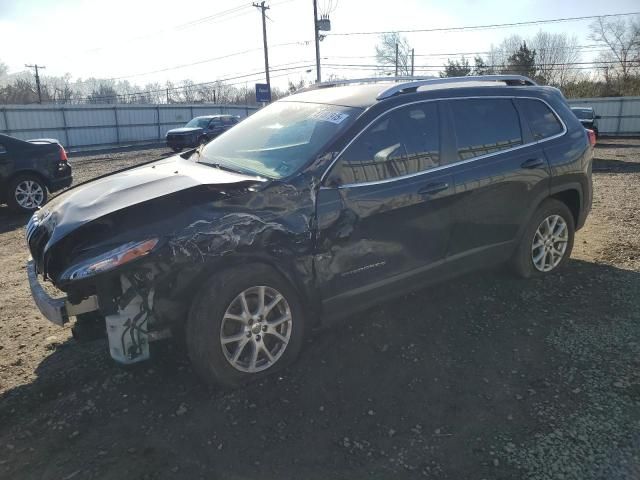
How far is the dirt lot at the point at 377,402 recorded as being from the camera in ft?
8.71

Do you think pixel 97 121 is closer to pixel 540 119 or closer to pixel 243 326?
pixel 540 119

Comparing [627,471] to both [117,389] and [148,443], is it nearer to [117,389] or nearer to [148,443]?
[148,443]

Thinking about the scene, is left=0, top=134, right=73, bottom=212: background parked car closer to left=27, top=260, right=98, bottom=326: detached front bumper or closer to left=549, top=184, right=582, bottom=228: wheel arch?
left=27, top=260, right=98, bottom=326: detached front bumper

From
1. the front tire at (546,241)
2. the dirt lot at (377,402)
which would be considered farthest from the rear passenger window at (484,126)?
the dirt lot at (377,402)

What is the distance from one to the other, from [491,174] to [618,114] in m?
32.9

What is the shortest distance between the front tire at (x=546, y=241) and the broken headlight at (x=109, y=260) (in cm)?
337

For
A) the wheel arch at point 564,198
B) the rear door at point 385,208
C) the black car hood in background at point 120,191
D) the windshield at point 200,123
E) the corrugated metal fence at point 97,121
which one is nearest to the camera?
the black car hood in background at point 120,191

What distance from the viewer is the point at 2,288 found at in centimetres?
525

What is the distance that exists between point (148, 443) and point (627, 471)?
252 cm

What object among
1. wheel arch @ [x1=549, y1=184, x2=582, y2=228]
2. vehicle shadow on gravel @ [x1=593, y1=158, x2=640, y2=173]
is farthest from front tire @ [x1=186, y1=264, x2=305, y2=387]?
vehicle shadow on gravel @ [x1=593, y1=158, x2=640, y2=173]

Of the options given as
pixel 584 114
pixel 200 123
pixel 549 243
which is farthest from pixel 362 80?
pixel 584 114

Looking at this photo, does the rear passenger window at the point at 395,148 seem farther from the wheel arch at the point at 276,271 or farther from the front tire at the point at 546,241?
the front tire at the point at 546,241

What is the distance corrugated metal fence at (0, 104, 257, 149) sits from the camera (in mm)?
24906

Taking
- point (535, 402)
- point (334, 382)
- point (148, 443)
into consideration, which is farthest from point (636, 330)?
point (148, 443)
